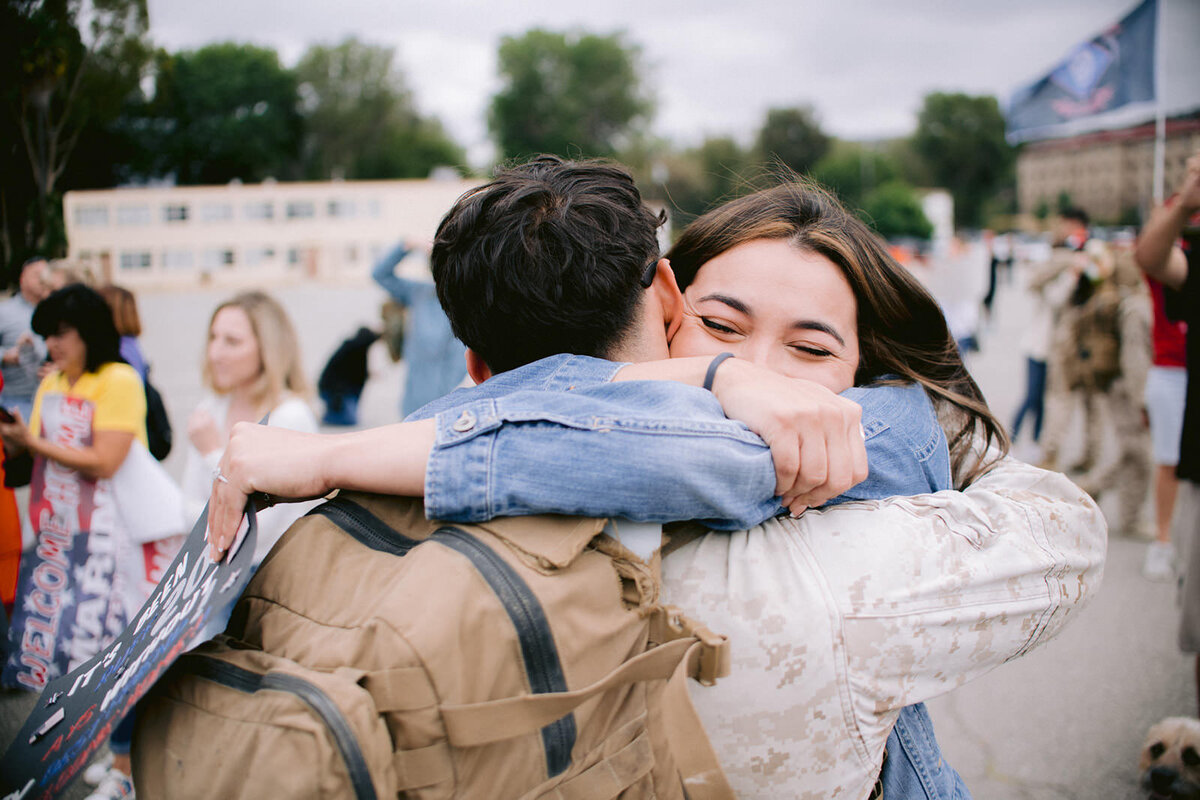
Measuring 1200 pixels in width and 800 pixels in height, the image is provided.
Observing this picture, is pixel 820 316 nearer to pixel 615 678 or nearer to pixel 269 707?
pixel 615 678

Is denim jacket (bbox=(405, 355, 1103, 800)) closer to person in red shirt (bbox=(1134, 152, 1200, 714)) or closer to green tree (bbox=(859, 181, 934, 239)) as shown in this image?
person in red shirt (bbox=(1134, 152, 1200, 714))

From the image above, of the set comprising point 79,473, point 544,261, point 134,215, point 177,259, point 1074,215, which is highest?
point 1074,215

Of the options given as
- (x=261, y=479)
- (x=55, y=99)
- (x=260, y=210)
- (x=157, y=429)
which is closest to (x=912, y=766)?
(x=261, y=479)

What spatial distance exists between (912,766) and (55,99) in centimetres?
375

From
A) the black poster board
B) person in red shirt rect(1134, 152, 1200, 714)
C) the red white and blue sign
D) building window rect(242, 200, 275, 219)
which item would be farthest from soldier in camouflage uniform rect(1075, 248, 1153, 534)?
building window rect(242, 200, 275, 219)

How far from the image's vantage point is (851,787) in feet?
3.62

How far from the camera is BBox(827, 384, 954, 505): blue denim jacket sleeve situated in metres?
1.26

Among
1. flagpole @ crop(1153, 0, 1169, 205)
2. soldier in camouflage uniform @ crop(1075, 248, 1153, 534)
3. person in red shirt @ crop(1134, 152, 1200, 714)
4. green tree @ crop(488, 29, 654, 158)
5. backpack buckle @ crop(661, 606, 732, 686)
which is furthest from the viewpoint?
green tree @ crop(488, 29, 654, 158)

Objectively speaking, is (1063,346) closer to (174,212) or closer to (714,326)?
(714,326)

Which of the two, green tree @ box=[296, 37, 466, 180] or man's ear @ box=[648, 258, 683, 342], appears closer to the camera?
man's ear @ box=[648, 258, 683, 342]

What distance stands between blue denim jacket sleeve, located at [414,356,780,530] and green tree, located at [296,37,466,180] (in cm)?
4266

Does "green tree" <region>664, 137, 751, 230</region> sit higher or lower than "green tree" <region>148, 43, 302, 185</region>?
higher

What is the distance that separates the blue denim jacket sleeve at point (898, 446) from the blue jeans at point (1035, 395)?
21.5 ft

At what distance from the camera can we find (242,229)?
61.2 ft
